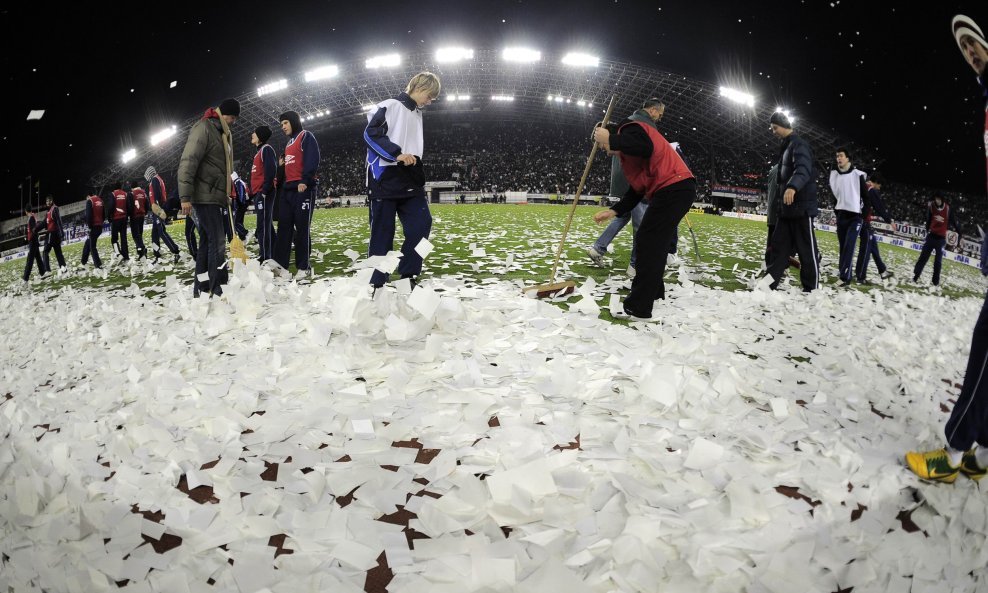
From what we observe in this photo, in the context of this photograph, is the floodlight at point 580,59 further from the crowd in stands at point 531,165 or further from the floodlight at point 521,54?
the crowd in stands at point 531,165

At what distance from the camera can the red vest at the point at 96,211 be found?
9227 millimetres

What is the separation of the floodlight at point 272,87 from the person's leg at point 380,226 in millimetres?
43267

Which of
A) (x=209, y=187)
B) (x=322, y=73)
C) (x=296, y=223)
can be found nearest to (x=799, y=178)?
(x=296, y=223)

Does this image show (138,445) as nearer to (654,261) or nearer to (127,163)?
(654,261)

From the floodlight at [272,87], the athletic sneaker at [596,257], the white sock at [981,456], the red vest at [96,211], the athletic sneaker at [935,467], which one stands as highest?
the floodlight at [272,87]

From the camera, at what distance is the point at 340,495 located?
1.74 metres

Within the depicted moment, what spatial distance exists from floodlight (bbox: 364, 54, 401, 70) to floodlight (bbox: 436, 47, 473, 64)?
11.2 ft

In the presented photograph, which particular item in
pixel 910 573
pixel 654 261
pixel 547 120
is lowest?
pixel 910 573

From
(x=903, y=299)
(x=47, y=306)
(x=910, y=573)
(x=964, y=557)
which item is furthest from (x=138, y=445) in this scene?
(x=903, y=299)

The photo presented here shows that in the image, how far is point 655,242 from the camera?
13.5 feet

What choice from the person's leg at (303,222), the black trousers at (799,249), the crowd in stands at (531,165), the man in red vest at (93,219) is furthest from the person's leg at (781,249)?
the crowd in stands at (531,165)

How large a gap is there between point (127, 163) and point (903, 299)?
63.5m

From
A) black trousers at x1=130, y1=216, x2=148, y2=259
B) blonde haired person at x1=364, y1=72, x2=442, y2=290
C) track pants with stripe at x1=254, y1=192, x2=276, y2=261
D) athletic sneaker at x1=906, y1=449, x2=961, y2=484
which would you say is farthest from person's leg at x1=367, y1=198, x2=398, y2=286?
black trousers at x1=130, y1=216, x2=148, y2=259

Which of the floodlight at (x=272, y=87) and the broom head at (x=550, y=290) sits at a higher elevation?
the floodlight at (x=272, y=87)
